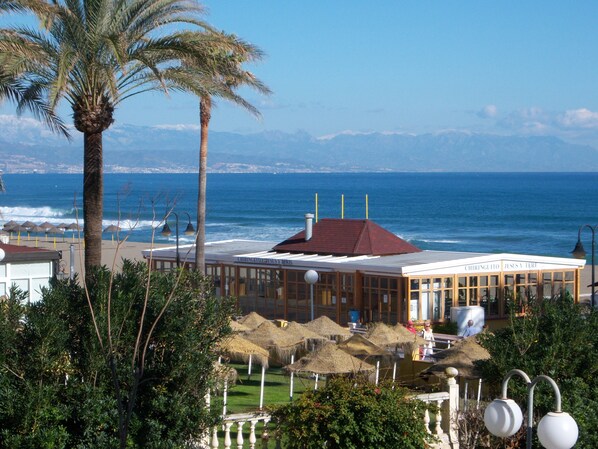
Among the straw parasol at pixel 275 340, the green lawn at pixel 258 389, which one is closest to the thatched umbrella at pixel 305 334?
the straw parasol at pixel 275 340

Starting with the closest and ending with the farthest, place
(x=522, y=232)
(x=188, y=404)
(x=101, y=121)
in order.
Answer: (x=188, y=404) < (x=101, y=121) < (x=522, y=232)

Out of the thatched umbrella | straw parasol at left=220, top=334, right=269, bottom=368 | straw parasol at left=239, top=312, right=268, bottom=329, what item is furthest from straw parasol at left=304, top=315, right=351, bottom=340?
straw parasol at left=220, top=334, right=269, bottom=368

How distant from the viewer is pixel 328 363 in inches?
734

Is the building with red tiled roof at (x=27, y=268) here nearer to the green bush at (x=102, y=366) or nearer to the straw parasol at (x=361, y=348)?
the straw parasol at (x=361, y=348)

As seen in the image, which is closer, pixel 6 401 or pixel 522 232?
pixel 6 401

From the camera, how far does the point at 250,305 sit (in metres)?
33.6

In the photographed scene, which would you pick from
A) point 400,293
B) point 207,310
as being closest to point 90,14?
point 207,310

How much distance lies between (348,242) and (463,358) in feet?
49.4

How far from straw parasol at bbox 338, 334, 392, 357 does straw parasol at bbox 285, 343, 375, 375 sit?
54.8 inches

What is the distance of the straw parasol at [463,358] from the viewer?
18.5 metres

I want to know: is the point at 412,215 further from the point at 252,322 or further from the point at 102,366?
the point at 102,366

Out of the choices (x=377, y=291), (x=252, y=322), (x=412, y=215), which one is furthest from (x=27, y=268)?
(x=412, y=215)

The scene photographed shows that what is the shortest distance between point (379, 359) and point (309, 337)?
1998mm

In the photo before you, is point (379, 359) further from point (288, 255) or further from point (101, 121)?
point (288, 255)
